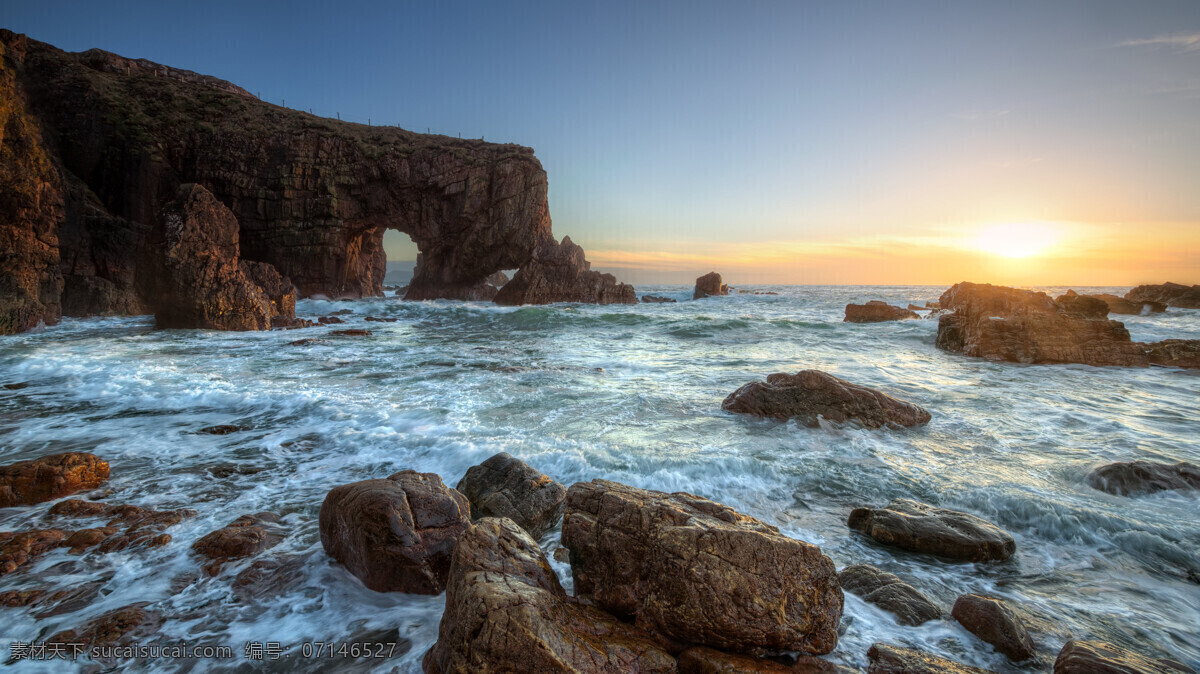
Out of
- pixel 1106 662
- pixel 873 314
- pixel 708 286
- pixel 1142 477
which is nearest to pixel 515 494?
pixel 1106 662

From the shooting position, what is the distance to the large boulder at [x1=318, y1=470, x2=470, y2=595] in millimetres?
3494

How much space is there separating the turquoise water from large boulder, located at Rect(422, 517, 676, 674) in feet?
2.46

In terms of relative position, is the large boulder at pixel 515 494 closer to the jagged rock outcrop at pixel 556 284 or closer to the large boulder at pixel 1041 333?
the large boulder at pixel 1041 333

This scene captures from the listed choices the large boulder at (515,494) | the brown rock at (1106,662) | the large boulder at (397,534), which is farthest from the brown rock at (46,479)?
the brown rock at (1106,662)

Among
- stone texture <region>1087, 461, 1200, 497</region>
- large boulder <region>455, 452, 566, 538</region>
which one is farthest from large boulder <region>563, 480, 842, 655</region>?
stone texture <region>1087, 461, 1200, 497</region>

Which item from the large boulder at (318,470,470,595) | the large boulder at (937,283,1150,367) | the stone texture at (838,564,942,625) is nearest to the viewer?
the stone texture at (838,564,942,625)

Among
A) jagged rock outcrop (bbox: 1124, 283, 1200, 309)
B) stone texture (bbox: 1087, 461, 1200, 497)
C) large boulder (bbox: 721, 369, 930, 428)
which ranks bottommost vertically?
stone texture (bbox: 1087, 461, 1200, 497)

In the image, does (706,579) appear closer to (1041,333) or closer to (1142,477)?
(1142,477)

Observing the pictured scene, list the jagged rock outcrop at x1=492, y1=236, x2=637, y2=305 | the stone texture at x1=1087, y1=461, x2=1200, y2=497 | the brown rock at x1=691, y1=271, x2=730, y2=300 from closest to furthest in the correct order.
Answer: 1. the stone texture at x1=1087, y1=461, x2=1200, y2=497
2. the jagged rock outcrop at x1=492, y1=236, x2=637, y2=305
3. the brown rock at x1=691, y1=271, x2=730, y2=300

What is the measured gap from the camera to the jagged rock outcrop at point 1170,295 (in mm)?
29500

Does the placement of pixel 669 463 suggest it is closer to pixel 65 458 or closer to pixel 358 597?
pixel 358 597

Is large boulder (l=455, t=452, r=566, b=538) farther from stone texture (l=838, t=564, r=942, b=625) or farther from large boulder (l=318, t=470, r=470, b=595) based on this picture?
stone texture (l=838, t=564, r=942, b=625)

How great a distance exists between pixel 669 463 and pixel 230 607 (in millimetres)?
4347

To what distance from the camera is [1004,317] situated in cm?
1454
